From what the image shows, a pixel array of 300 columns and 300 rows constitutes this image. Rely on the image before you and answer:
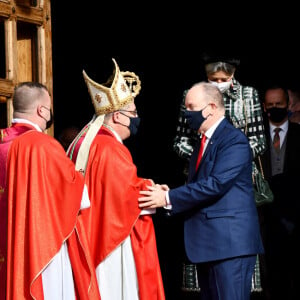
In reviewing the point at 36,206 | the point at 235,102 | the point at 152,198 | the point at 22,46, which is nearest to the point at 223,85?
the point at 235,102

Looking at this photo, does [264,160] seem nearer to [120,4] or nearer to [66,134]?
[66,134]

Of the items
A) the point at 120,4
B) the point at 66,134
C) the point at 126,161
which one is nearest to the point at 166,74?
the point at 120,4

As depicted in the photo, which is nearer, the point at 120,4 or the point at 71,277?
the point at 71,277

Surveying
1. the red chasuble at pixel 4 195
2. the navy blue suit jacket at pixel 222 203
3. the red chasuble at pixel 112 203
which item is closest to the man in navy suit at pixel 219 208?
the navy blue suit jacket at pixel 222 203

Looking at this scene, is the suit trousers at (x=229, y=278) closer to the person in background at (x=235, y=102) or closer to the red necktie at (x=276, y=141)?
the person in background at (x=235, y=102)

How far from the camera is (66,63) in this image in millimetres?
10836

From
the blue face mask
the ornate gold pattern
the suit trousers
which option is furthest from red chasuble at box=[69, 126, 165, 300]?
the ornate gold pattern

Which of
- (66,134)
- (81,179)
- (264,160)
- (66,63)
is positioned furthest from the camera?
(66,63)

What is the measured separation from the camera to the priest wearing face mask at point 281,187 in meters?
8.31

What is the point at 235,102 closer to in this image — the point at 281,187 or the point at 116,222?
the point at 281,187

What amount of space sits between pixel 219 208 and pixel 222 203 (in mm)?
40

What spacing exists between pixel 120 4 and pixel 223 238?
4382mm

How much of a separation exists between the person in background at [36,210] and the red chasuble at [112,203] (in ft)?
0.82

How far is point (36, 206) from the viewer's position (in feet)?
22.2
